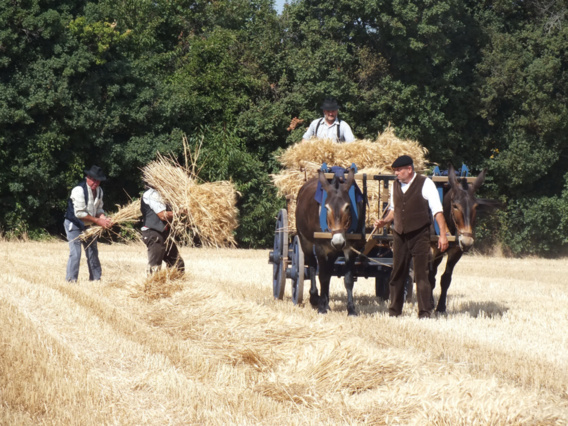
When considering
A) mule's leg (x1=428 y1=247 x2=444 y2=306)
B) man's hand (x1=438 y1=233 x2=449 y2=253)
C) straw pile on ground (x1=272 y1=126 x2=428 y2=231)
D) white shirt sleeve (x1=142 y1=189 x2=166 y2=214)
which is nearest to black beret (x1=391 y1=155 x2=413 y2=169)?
man's hand (x1=438 y1=233 x2=449 y2=253)

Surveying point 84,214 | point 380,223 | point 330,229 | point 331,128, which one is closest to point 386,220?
point 380,223

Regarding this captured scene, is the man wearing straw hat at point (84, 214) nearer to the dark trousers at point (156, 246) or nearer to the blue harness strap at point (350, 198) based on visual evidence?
the dark trousers at point (156, 246)

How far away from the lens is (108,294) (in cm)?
1125

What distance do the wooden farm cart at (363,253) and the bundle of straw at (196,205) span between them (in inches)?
37.5

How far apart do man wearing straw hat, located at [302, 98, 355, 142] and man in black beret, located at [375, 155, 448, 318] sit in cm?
202

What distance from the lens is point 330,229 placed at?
32.2ft

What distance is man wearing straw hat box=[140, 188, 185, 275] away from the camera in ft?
37.0

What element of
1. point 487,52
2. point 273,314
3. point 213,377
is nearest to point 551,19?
point 487,52

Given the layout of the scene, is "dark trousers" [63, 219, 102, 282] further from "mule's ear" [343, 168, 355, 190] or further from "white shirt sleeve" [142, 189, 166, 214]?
"mule's ear" [343, 168, 355, 190]

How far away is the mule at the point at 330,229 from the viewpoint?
9.72 m

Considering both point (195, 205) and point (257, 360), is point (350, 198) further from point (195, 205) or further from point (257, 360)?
point (257, 360)

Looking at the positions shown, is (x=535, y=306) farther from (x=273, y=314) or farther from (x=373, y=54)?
(x=373, y=54)

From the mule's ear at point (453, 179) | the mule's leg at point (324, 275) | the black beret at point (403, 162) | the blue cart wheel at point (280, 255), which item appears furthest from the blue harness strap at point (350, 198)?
the blue cart wheel at point (280, 255)

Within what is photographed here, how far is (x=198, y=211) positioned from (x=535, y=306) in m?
5.35
